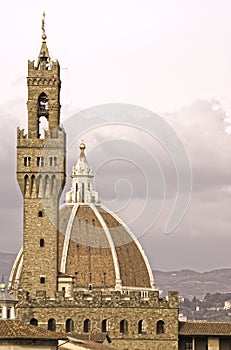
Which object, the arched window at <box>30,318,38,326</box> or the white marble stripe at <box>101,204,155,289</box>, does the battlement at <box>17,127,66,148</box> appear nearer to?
the arched window at <box>30,318,38,326</box>

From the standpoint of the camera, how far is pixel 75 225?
13350cm

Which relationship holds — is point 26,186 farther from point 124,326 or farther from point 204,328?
point 204,328

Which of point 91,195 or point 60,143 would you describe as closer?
point 60,143

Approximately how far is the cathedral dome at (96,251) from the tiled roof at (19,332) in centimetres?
5378

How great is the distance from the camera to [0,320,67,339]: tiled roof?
69.2m

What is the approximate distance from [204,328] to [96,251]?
27.8 m

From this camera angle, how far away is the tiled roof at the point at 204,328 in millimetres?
106438

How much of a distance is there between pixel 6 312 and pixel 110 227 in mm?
54661

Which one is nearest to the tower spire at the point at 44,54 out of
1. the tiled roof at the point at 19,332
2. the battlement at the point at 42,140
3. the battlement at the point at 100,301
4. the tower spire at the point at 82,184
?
the battlement at the point at 42,140

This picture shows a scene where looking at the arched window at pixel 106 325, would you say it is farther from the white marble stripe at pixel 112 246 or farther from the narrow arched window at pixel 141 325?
the white marble stripe at pixel 112 246

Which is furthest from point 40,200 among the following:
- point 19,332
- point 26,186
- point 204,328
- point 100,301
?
point 19,332

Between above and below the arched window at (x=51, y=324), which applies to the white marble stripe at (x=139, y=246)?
above

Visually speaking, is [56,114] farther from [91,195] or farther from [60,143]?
[91,195]

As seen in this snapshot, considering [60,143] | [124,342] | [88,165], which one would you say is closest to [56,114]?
[60,143]
